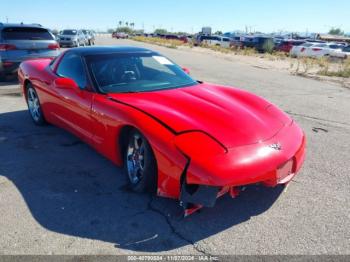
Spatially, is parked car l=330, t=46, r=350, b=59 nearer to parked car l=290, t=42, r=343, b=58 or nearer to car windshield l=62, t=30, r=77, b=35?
parked car l=290, t=42, r=343, b=58

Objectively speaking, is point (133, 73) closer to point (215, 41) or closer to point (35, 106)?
point (35, 106)

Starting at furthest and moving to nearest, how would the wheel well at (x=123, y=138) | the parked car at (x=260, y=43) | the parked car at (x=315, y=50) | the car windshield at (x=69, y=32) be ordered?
1. the parked car at (x=260, y=43)
2. the car windshield at (x=69, y=32)
3. the parked car at (x=315, y=50)
4. the wheel well at (x=123, y=138)

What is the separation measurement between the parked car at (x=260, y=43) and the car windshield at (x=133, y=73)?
94.9 ft

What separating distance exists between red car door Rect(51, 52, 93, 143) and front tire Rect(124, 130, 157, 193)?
762mm

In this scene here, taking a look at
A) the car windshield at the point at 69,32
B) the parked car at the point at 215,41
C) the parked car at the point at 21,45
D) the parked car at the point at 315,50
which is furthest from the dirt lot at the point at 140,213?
the parked car at the point at 215,41

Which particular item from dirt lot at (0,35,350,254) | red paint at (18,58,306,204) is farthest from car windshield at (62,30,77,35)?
red paint at (18,58,306,204)

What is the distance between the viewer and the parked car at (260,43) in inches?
1255

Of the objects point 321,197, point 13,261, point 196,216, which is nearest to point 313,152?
point 321,197

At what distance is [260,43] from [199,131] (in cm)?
3213

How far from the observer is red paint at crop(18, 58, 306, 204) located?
9.22ft

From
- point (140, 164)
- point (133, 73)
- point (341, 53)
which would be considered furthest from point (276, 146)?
point (341, 53)

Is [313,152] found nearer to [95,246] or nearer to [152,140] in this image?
[152,140]

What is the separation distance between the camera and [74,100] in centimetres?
426

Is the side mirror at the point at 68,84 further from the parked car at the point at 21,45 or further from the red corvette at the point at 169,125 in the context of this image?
the parked car at the point at 21,45
